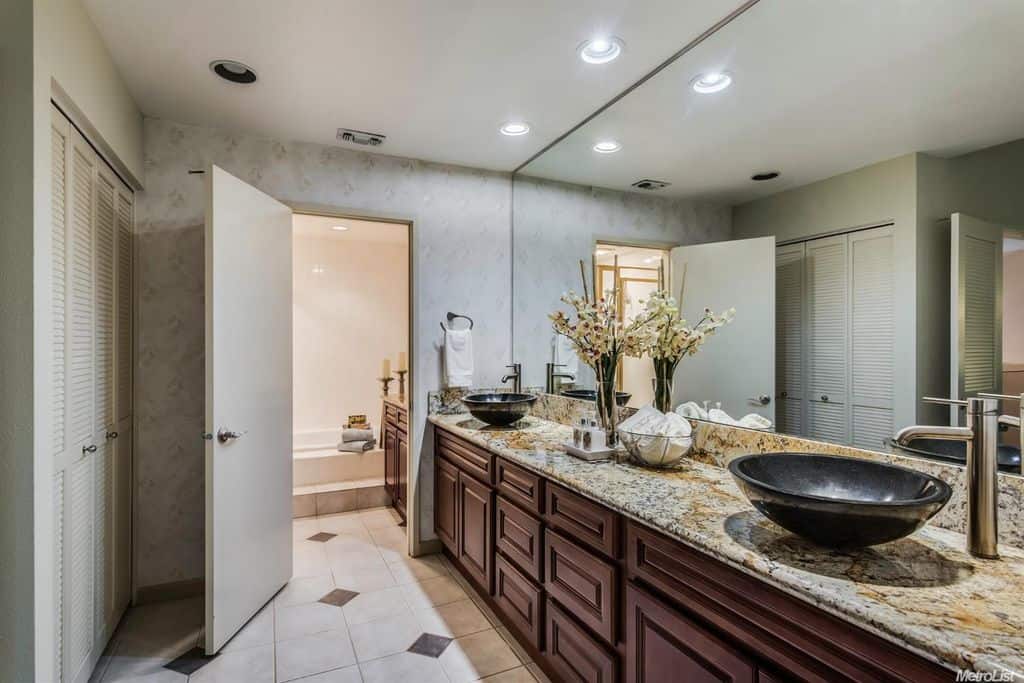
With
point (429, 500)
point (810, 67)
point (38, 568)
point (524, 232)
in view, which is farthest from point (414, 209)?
point (38, 568)

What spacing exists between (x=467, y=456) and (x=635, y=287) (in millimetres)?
1211

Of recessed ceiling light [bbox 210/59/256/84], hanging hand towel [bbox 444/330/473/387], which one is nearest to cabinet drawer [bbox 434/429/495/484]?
hanging hand towel [bbox 444/330/473/387]

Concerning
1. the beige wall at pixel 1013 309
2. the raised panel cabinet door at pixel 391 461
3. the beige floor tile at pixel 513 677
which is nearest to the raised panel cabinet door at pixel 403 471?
the raised panel cabinet door at pixel 391 461

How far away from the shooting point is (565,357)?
3.15m

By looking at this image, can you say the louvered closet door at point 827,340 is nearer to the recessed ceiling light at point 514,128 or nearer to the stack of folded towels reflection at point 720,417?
the stack of folded towels reflection at point 720,417

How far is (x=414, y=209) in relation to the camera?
315 cm

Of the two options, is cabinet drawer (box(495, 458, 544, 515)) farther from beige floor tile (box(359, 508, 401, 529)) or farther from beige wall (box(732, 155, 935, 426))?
beige floor tile (box(359, 508, 401, 529))

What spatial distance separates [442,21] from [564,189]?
1329 millimetres

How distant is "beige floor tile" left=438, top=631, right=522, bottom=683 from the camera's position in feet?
6.59

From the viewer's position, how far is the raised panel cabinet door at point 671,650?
3.62 feet

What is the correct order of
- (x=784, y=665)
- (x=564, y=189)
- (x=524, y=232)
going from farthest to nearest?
(x=524, y=232) < (x=564, y=189) < (x=784, y=665)

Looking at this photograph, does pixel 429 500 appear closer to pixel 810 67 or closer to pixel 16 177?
pixel 16 177

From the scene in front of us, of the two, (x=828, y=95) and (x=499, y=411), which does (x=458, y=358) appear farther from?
(x=828, y=95)

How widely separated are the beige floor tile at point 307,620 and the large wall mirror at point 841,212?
177 centimetres
